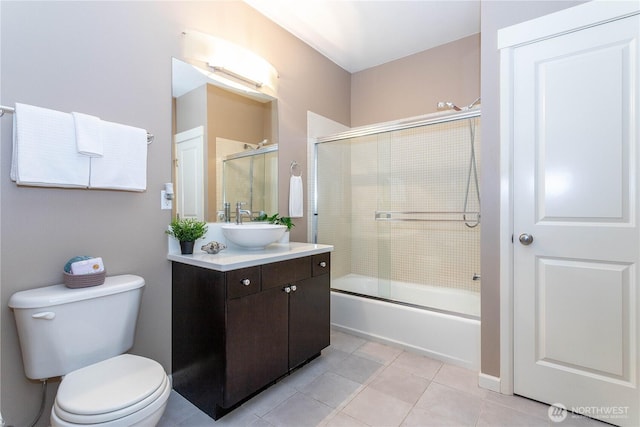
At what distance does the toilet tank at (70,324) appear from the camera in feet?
3.92

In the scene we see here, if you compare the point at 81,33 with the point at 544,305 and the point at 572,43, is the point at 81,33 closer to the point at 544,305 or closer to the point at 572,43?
the point at 572,43

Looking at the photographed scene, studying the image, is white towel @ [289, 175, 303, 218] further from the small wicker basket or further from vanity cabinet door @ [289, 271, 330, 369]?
the small wicker basket

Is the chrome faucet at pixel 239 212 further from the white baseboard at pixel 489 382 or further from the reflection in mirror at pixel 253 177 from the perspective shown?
the white baseboard at pixel 489 382

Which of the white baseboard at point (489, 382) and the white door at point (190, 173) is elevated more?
the white door at point (190, 173)

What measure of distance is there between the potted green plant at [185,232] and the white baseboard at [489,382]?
1880mm

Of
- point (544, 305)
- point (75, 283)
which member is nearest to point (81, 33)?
point (75, 283)

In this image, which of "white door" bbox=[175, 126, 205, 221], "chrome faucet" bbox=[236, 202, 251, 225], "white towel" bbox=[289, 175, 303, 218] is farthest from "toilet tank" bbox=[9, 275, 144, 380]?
"white towel" bbox=[289, 175, 303, 218]

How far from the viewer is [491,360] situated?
1.81 meters

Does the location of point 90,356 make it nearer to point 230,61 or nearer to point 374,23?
point 230,61

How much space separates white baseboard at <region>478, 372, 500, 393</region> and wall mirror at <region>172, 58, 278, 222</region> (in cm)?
182

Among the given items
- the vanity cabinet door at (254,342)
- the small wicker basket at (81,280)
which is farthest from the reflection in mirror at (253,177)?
the small wicker basket at (81,280)

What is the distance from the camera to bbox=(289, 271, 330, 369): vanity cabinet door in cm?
188

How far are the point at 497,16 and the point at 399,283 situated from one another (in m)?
2.14

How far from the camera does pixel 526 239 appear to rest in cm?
168
